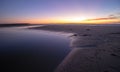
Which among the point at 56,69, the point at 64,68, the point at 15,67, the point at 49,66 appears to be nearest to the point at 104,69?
the point at 64,68

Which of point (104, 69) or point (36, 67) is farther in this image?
point (36, 67)

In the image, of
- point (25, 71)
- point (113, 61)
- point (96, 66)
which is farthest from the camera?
point (113, 61)

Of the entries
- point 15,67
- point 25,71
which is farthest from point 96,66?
point 15,67

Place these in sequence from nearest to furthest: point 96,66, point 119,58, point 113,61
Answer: point 96,66 → point 113,61 → point 119,58

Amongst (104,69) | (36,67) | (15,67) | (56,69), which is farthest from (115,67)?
(15,67)

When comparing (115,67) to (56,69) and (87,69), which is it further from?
(56,69)

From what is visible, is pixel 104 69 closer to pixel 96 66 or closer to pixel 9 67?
pixel 96 66

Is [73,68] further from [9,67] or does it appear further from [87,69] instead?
[9,67]

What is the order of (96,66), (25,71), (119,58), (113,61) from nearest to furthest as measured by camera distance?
(25,71) < (96,66) < (113,61) < (119,58)

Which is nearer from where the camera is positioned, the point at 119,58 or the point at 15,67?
the point at 15,67
